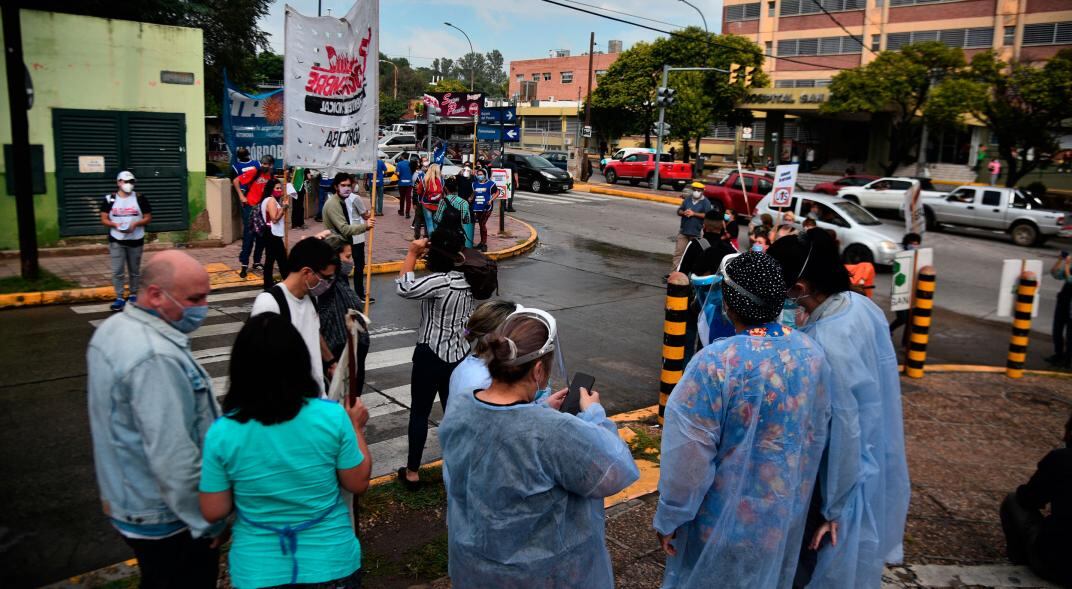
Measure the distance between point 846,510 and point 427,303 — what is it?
9.37 feet

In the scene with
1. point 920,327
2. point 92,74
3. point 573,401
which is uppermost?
point 92,74

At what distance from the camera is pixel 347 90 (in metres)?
6.96

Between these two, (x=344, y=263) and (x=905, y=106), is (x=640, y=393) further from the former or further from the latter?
(x=905, y=106)

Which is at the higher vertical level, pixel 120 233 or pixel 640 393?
pixel 120 233

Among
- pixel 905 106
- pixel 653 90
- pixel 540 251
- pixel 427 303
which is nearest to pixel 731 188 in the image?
pixel 540 251

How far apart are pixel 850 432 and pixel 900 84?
1503 inches

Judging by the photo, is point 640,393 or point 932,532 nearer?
point 932,532

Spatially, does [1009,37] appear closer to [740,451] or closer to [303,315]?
[303,315]

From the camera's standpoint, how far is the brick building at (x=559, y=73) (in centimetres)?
7831

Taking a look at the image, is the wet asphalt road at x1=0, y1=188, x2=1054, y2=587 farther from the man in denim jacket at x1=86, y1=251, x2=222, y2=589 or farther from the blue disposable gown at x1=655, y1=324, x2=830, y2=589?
the blue disposable gown at x1=655, y1=324, x2=830, y2=589

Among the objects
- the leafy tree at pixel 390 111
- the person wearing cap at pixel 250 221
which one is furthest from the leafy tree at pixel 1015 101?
the leafy tree at pixel 390 111

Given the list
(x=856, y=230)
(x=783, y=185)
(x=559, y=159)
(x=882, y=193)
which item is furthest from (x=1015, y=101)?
→ (x=783, y=185)

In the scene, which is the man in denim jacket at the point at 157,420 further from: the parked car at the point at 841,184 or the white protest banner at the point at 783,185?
the parked car at the point at 841,184

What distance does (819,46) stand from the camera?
53.1m
